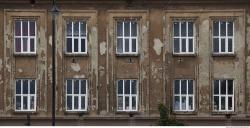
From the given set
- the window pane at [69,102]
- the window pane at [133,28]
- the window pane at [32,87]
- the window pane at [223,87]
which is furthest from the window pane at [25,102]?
the window pane at [223,87]

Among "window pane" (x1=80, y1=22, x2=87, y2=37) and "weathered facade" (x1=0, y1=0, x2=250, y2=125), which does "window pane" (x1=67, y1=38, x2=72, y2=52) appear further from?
"window pane" (x1=80, y1=22, x2=87, y2=37)

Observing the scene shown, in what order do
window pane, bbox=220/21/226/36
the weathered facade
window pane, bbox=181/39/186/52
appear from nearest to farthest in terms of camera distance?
the weathered facade → window pane, bbox=220/21/226/36 → window pane, bbox=181/39/186/52

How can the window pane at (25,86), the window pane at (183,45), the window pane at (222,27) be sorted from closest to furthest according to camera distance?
the window pane at (222,27) < the window pane at (25,86) < the window pane at (183,45)

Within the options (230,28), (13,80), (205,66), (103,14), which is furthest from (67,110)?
(230,28)

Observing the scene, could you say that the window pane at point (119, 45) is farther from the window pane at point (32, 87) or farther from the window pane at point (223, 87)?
the window pane at point (223, 87)

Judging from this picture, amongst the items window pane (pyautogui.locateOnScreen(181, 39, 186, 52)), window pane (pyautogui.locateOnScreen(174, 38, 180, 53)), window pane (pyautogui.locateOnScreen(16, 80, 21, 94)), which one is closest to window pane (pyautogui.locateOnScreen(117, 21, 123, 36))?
window pane (pyautogui.locateOnScreen(174, 38, 180, 53))

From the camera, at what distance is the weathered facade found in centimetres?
3069

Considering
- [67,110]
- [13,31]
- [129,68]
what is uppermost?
[13,31]

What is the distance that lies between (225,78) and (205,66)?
122cm

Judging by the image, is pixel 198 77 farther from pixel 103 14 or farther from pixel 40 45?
pixel 40 45

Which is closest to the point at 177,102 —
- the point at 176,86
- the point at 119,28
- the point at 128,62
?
the point at 176,86

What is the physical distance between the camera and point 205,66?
101 feet

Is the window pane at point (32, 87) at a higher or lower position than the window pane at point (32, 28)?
lower

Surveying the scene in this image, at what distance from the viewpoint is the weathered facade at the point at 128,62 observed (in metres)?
30.7
